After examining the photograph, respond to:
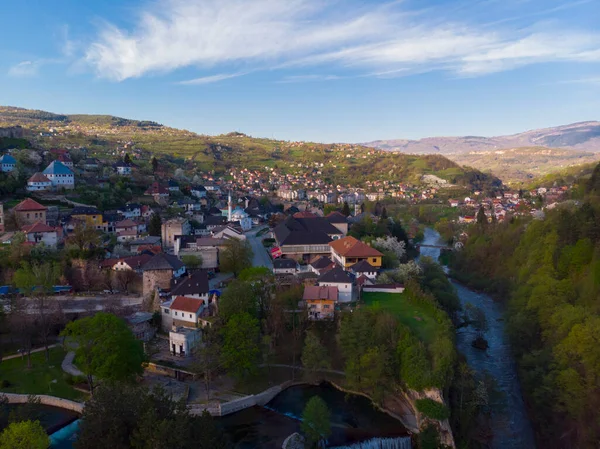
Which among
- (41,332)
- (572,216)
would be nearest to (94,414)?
(41,332)

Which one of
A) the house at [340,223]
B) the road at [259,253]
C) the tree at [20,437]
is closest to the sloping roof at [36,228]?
the road at [259,253]

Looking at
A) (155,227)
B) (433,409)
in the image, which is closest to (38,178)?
(155,227)

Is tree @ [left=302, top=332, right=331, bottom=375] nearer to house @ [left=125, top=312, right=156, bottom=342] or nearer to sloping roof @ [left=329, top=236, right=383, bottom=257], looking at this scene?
house @ [left=125, top=312, right=156, bottom=342]

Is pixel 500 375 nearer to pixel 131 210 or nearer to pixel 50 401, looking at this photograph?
pixel 50 401

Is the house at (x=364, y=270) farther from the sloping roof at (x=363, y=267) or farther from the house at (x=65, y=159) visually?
the house at (x=65, y=159)

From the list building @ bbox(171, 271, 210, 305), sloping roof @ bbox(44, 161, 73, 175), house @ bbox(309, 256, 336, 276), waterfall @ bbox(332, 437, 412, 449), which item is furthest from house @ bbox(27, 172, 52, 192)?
waterfall @ bbox(332, 437, 412, 449)

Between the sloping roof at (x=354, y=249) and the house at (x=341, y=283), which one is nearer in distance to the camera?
the house at (x=341, y=283)
